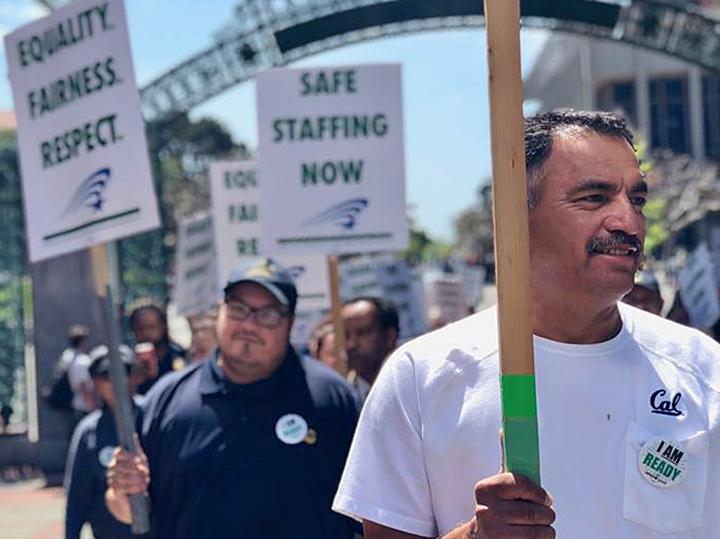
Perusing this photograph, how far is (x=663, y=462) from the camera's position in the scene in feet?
6.79

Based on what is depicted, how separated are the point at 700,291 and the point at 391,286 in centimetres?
247

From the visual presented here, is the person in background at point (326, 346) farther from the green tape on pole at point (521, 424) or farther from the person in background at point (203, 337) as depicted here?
the green tape on pole at point (521, 424)

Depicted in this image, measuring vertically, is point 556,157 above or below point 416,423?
above

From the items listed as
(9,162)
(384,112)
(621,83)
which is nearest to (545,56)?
(621,83)

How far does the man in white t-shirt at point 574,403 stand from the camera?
207 centimetres

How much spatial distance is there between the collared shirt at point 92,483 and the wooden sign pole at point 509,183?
303 centimetres

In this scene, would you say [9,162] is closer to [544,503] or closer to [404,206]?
[404,206]

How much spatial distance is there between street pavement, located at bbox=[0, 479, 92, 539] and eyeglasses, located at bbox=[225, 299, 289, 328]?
5728 millimetres

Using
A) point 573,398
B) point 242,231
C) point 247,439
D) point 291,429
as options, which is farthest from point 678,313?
point 573,398

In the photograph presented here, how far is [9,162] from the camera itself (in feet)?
37.9

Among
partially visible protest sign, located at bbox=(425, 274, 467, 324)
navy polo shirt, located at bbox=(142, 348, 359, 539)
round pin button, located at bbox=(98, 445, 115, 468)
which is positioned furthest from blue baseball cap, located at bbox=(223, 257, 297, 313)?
partially visible protest sign, located at bbox=(425, 274, 467, 324)

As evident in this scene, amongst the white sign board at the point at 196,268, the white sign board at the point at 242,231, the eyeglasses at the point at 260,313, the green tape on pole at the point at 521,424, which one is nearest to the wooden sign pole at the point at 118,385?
Result: the eyeglasses at the point at 260,313

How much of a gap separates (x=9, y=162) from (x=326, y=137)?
6.39 metres

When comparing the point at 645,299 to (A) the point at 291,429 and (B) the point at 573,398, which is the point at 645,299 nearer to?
(A) the point at 291,429
